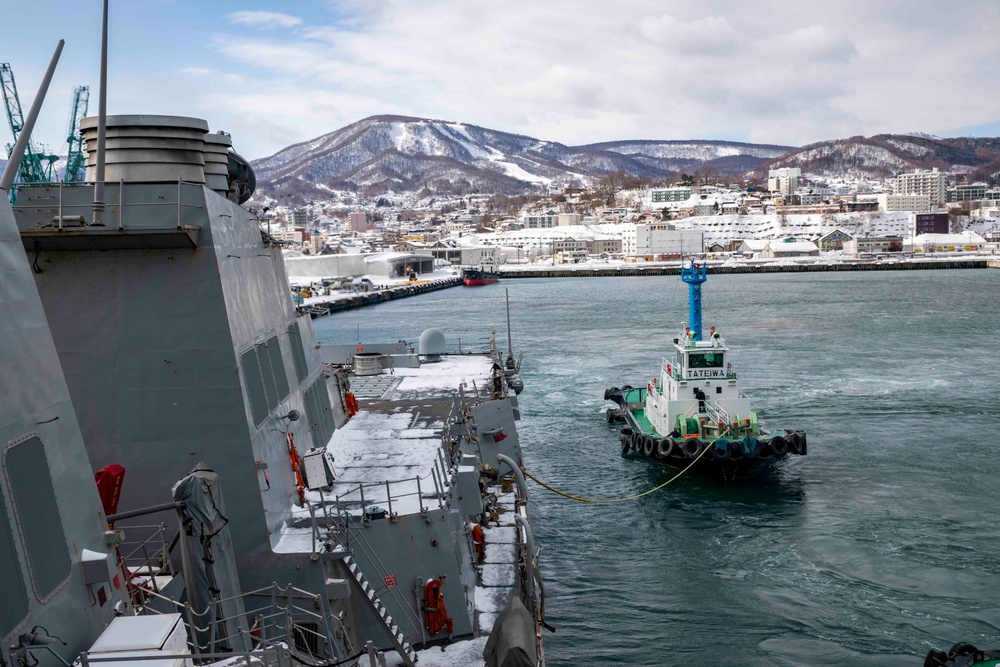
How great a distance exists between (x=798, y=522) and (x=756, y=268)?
13482 centimetres

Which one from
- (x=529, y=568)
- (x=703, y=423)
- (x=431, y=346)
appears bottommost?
(x=703, y=423)

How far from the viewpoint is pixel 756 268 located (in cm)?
15275

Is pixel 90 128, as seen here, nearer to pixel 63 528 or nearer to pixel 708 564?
pixel 63 528

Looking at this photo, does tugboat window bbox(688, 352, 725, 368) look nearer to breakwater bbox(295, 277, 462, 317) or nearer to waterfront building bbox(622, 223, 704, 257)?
breakwater bbox(295, 277, 462, 317)

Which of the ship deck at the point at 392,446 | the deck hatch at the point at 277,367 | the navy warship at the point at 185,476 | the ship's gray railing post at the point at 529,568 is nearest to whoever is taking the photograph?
the navy warship at the point at 185,476

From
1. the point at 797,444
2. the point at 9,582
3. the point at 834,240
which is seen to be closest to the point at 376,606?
the point at 9,582

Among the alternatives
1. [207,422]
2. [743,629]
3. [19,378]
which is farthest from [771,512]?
[19,378]

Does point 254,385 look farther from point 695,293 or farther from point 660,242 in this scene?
point 660,242

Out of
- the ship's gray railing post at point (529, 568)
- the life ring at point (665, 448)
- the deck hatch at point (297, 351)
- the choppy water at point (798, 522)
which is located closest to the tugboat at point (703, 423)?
the life ring at point (665, 448)

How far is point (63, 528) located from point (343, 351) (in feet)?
87.8

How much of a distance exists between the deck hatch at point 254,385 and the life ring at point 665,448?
1942 centimetres

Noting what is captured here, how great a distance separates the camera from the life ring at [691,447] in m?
28.9

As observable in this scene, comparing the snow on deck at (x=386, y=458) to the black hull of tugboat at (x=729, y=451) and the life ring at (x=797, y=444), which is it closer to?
the black hull of tugboat at (x=729, y=451)

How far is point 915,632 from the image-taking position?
17625 millimetres
